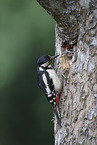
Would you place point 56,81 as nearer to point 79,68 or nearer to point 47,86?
point 47,86

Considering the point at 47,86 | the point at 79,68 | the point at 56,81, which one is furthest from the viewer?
the point at 47,86

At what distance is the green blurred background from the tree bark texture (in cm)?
436

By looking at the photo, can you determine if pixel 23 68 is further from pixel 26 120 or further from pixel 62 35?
pixel 62 35

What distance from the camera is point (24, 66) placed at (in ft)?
27.0

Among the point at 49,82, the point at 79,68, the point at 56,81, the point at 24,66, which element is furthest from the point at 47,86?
the point at 24,66

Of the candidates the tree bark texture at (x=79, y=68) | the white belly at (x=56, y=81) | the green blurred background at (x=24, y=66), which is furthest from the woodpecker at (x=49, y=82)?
the green blurred background at (x=24, y=66)

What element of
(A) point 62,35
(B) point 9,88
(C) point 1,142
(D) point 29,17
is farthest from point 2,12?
(A) point 62,35

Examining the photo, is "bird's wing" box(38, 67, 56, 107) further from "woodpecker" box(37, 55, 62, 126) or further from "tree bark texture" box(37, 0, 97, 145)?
"tree bark texture" box(37, 0, 97, 145)

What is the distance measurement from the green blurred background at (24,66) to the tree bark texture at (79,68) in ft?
14.3

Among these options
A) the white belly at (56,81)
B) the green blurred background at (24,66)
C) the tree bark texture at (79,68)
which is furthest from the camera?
the green blurred background at (24,66)

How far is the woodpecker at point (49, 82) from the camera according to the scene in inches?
150

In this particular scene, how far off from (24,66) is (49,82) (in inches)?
170

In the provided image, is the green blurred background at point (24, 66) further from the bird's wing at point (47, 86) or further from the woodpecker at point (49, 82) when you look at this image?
the bird's wing at point (47, 86)

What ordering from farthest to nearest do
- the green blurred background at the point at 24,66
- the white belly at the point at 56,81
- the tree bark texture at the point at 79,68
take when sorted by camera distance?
1. the green blurred background at the point at 24,66
2. the white belly at the point at 56,81
3. the tree bark texture at the point at 79,68
